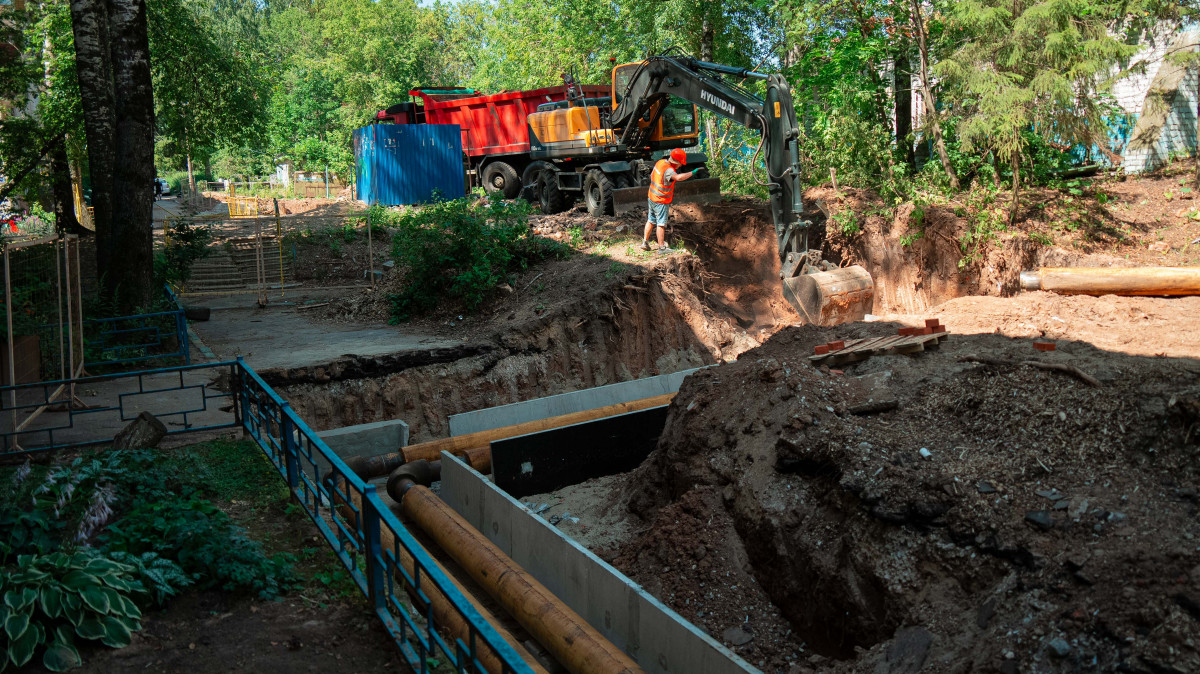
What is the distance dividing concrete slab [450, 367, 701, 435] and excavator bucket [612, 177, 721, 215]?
5746 millimetres

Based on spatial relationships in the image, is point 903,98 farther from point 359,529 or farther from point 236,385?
point 359,529

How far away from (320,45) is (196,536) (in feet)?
211

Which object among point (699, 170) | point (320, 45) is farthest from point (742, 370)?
point (320, 45)

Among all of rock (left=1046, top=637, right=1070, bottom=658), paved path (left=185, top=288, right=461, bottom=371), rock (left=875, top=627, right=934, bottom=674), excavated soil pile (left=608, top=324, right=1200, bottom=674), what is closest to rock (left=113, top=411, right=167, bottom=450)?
paved path (left=185, top=288, right=461, bottom=371)

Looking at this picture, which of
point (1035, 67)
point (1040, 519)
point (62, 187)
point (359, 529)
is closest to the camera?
point (1040, 519)

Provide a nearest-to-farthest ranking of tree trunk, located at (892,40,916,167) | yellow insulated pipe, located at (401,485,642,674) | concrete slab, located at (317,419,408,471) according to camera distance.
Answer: yellow insulated pipe, located at (401,485,642,674) < concrete slab, located at (317,419,408,471) < tree trunk, located at (892,40,916,167)

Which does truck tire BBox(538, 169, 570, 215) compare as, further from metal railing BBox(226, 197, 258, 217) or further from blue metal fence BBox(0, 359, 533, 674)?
metal railing BBox(226, 197, 258, 217)

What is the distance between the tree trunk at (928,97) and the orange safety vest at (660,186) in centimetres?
668

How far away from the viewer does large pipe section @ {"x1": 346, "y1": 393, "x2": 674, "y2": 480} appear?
31.3ft

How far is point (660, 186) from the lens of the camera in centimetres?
1438

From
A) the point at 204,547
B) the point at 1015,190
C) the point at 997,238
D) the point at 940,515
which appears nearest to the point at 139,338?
the point at 204,547

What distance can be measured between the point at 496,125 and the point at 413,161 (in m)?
2.83

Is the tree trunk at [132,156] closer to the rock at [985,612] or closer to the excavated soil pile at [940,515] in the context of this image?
the excavated soil pile at [940,515]

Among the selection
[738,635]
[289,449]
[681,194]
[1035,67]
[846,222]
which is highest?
[1035,67]
